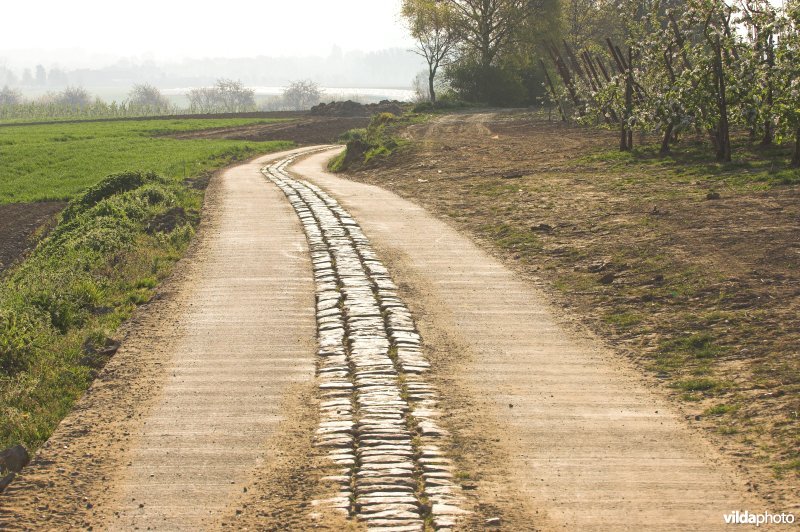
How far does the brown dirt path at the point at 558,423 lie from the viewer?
5574mm

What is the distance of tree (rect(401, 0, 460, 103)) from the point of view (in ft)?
195

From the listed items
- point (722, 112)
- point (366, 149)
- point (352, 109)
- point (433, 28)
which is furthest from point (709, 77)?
point (352, 109)

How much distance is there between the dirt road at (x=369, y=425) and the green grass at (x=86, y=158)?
17.7 m

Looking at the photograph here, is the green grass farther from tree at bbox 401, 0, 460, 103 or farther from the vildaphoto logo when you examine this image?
the vildaphoto logo

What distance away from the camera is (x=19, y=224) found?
24453 millimetres

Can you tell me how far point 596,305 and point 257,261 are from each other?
5.02 m

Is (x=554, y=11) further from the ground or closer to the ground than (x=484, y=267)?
further from the ground

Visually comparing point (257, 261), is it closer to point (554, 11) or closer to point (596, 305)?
point (596, 305)

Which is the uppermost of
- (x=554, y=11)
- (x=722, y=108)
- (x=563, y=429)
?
(x=554, y=11)

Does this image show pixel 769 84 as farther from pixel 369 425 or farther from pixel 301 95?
pixel 301 95

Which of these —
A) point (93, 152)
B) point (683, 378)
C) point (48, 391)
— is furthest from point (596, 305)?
point (93, 152)

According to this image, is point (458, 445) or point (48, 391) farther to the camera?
point (48, 391)

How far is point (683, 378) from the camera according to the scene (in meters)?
7.78

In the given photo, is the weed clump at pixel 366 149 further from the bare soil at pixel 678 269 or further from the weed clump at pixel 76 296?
the weed clump at pixel 76 296
